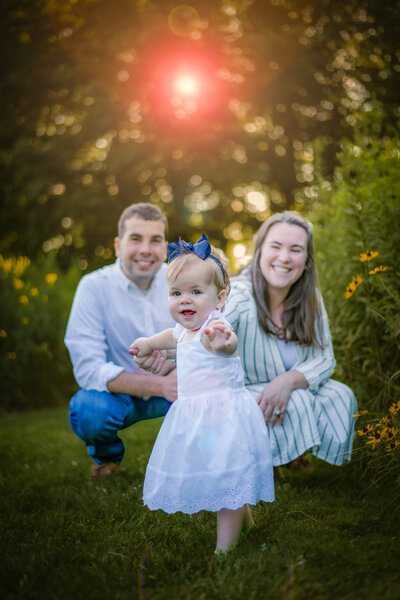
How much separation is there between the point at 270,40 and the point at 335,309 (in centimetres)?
821

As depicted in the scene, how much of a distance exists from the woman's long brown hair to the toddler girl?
94 cm

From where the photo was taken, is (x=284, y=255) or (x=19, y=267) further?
(x=19, y=267)

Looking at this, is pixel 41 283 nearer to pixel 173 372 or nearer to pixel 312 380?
Result: pixel 173 372

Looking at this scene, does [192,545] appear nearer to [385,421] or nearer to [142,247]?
[385,421]

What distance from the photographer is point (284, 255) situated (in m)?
2.96

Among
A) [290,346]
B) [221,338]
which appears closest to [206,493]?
[221,338]

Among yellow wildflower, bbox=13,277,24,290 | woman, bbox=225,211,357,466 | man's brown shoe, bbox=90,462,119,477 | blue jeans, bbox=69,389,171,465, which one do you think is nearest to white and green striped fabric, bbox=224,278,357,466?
woman, bbox=225,211,357,466

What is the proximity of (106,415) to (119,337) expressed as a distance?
554mm

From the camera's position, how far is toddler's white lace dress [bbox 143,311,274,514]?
75.7 inches

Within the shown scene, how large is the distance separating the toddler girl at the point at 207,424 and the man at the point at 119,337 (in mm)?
918

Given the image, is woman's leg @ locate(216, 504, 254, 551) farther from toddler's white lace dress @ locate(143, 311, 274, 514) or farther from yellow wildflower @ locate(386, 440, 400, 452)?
yellow wildflower @ locate(386, 440, 400, 452)

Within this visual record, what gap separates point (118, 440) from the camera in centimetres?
335

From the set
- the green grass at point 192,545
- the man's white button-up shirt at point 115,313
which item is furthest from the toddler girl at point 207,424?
the man's white button-up shirt at point 115,313

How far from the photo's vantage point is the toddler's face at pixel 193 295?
2061 millimetres
